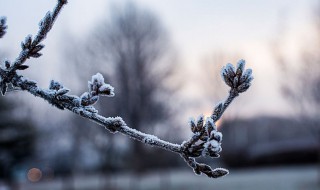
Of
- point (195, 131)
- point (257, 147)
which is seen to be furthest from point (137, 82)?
point (195, 131)

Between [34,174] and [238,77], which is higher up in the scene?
[34,174]

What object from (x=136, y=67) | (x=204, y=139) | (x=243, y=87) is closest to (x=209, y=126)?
(x=204, y=139)

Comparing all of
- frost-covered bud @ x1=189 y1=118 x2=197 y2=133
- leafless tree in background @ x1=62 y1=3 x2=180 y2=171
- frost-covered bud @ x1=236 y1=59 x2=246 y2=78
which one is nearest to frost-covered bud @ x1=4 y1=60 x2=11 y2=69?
frost-covered bud @ x1=189 y1=118 x2=197 y2=133

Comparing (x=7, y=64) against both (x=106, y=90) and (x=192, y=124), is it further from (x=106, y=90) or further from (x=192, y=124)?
(x=192, y=124)

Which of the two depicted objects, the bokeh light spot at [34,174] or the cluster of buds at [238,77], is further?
the bokeh light spot at [34,174]

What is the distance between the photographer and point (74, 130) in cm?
2870

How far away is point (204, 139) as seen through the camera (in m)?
1.44

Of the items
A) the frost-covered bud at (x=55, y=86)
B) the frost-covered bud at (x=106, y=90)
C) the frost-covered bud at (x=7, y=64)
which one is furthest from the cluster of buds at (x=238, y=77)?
the frost-covered bud at (x=7, y=64)

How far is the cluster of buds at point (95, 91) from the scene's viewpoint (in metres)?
1.51

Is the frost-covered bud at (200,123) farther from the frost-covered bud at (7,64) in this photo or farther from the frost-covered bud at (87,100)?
the frost-covered bud at (7,64)

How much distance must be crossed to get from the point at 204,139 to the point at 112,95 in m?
0.33

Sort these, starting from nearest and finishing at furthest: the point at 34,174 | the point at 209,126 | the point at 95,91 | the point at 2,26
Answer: the point at 209,126
the point at 95,91
the point at 2,26
the point at 34,174

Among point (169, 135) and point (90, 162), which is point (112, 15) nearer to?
point (169, 135)

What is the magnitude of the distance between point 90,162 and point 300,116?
30.2 metres
